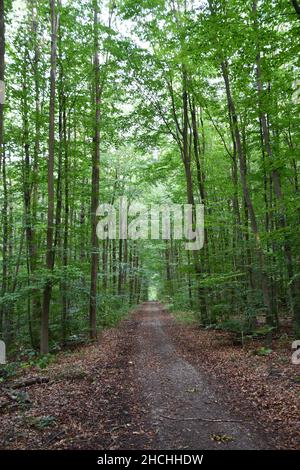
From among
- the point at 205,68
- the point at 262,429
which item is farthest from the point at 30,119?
the point at 262,429

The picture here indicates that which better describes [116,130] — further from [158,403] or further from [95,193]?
[158,403]

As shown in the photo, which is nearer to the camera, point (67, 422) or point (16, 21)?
point (67, 422)

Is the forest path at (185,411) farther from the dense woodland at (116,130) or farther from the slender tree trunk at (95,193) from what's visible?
the slender tree trunk at (95,193)

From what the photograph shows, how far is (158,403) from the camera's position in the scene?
6.14 m

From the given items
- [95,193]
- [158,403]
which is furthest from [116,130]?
[158,403]

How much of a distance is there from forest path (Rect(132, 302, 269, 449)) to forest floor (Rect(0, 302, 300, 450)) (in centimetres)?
1

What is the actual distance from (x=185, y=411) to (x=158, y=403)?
26.9 inches

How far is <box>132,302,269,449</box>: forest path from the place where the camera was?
176 inches

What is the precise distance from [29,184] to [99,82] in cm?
509

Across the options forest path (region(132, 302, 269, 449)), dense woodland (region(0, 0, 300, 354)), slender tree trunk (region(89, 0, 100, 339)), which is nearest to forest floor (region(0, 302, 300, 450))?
forest path (region(132, 302, 269, 449))

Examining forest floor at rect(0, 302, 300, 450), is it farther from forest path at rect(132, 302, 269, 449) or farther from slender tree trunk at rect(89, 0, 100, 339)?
slender tree trunk at rect(89, 0, 100, 339)

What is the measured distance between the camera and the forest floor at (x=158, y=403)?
4582mm

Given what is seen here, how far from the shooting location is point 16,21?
11211 millimetres

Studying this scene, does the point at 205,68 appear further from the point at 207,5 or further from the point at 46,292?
the point at 46,292
